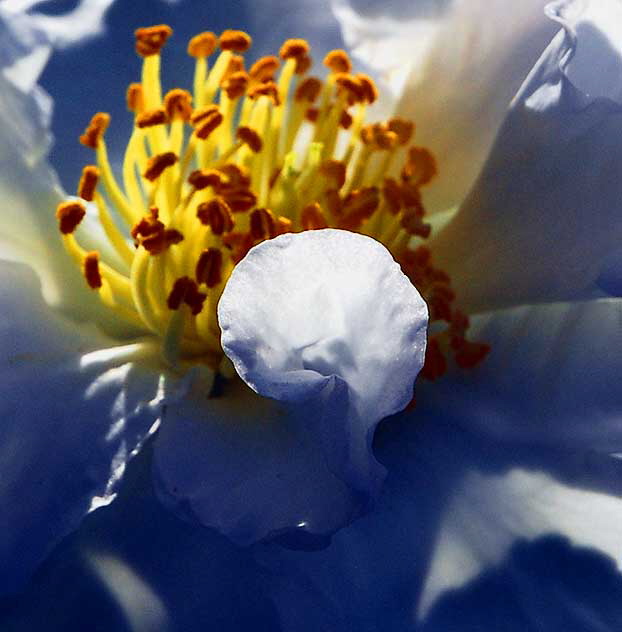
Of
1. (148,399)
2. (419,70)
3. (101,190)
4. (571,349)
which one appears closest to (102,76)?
(101,190)

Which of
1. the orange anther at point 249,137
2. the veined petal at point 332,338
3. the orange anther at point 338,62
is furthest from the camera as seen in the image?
the orange anther at point 338,62

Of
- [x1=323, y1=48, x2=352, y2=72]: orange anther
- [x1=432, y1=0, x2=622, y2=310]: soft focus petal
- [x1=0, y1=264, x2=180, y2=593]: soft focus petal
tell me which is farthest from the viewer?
[x1=323, y1=48, x2=352, y2=72]: orange anther

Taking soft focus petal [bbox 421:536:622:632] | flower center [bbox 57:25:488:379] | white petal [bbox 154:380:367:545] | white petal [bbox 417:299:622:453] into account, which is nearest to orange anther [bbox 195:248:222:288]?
flower center [bbox 57:25:488:379]

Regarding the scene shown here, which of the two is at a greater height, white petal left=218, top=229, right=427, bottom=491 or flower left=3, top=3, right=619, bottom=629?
white petal left=218, top=229, right=427, bottom=491

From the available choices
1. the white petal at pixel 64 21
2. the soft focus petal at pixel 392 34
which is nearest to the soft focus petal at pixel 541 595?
the soft focus petal at pixel 392 34

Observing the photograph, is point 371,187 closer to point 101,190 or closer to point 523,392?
point 523,392

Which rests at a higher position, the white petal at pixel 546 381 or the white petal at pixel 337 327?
the white petal at pixel 337 327

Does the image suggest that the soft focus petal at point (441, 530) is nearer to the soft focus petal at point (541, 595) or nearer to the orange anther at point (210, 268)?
the soft focus petal at point (541, 595)

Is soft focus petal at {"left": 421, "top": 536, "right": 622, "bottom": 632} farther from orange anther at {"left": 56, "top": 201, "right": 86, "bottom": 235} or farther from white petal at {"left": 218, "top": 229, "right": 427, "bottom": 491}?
orange anther at {"left": 56, "top": 201, "right": 86, "bottom": 235}
